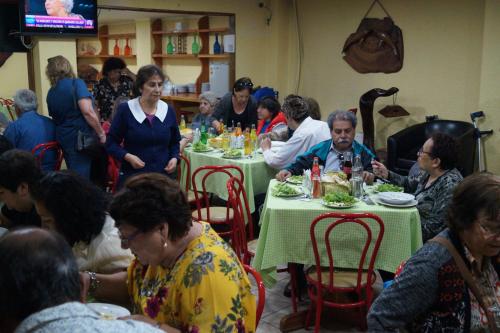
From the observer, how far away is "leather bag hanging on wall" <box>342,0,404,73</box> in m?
6.23

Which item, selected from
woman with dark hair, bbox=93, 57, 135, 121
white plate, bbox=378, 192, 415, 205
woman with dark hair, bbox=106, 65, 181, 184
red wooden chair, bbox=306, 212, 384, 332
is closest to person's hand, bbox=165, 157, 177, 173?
woman with dark hair, bbox=106, 65, 181, 184

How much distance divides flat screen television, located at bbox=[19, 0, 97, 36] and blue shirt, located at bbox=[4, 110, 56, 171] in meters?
1.34

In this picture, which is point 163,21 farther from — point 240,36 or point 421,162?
point 421,162

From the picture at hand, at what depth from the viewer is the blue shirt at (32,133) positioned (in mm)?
4152

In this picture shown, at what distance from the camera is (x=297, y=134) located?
4.12 metres

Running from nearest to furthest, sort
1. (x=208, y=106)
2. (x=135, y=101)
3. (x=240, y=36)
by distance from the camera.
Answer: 1. (x=135, y=101)
2. (x=208, y=106)
3. (x=240, y=36)

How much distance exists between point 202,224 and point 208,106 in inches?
166

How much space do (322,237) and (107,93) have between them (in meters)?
3.29

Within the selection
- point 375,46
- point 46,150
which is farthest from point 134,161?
point 375,46

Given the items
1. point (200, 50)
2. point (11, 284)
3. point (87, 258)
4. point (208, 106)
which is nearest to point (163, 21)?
point (200, 50)

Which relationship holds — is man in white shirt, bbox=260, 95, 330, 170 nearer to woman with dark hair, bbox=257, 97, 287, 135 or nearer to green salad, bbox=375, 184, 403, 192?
green salad, bbox=375, 184, 403, 192

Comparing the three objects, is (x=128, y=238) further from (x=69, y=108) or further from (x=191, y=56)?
(x=191, y=56)

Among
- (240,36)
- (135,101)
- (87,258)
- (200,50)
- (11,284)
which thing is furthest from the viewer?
(200,50)

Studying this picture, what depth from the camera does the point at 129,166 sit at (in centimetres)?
358
